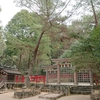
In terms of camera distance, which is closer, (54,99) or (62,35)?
(54,99)

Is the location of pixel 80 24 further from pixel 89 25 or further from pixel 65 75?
pixel 65 75

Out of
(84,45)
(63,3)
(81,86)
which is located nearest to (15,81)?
(81,86)

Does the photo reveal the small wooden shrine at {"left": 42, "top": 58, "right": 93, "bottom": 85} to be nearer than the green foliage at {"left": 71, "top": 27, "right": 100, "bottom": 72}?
No

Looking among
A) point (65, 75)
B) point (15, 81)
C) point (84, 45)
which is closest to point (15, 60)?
point (15, 81)

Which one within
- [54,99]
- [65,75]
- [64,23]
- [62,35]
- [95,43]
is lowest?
[54,99]

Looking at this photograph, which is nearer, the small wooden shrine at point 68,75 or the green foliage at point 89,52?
the green foliage at point 89,52

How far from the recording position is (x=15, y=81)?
1808 centimetres

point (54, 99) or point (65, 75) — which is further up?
point (65, 75)

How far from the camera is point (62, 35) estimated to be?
11.5 meters

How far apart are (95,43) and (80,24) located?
15.5 feet

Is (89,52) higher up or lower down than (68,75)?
higher up

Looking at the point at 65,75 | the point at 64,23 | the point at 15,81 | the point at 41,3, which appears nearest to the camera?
the point at 41,3

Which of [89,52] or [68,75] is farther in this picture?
[68,75]

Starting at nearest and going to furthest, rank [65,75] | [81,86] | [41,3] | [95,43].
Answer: [95,43] < [41,3] < [81,86] < [65,75]
